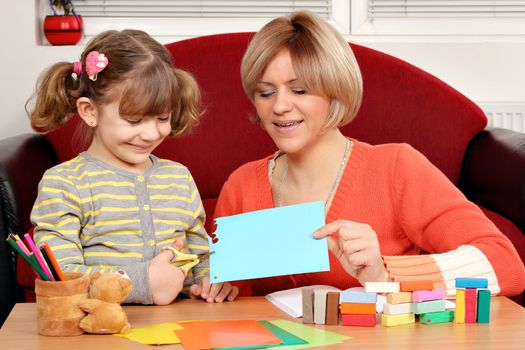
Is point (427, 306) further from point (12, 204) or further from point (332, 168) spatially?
point (12, 204)

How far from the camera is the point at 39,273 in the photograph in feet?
4.02

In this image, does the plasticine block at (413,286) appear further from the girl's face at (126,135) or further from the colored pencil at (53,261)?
the girl's face at (126,135)

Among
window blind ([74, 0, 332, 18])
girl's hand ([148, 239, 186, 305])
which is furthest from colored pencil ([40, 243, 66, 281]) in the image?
window blind ([74, 0, 332, 18])

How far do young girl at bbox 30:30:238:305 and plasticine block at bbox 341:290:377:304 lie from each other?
1.17ft

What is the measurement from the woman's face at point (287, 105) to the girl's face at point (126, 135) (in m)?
0.20

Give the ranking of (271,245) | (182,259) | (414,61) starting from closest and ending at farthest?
1. (271,245)
2. (182,259)
3. (414,61)

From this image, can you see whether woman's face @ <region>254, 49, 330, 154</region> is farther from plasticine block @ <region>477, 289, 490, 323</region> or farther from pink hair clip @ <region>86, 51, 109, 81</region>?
plasticine block @ <region>477, 289, 490, 323</region>

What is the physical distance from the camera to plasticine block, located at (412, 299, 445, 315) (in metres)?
1.24

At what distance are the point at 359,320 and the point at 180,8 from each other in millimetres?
2121

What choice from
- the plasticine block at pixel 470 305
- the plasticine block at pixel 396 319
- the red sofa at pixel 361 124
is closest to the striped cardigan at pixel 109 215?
the plasticine block at pixel 396 319

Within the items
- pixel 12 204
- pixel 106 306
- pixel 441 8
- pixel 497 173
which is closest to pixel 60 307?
pixel 106 306

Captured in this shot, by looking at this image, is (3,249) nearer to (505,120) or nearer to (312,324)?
(312,324)

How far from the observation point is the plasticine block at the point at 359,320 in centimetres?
123

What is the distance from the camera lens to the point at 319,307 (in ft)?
4.09
